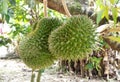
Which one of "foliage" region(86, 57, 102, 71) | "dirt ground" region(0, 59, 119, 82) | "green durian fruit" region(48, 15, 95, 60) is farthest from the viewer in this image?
"dirt ground" region(0, 59, 119, 82)

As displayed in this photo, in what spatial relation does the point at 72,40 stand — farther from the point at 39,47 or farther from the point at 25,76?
the point at 25,76

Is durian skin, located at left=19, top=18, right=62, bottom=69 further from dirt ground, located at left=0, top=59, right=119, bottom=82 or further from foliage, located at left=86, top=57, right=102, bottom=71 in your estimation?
dirt ground, located at left=0, top=59, right=119, bottom=82

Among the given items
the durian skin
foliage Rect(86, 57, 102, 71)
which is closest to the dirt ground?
foliage Rect(86, 57, 102, 71)

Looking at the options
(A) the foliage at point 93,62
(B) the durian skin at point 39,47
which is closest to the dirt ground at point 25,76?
(A) the foliage at point 93,62

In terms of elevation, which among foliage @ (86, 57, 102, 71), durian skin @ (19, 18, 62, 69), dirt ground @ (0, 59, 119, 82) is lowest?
dirt ground @ (0, 59, 119, 82)

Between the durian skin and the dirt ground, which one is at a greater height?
the durian skin

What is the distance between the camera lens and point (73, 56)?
0.76 meters

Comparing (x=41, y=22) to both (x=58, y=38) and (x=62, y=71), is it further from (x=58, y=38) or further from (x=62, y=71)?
(x=62, y=71)

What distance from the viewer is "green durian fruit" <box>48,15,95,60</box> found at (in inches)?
29.8

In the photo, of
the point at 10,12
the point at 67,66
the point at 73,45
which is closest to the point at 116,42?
the point at 73,45

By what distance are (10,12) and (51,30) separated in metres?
0.62

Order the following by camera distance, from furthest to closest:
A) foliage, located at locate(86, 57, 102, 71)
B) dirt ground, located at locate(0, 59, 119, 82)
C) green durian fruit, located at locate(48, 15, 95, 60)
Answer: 1. dirt ground, located at locate(0, 59, 119, 82)
2. foliage, located at locate(86, 57, 102, 71)
3. green durian fruit, located at locate(48, 15, 95, 60)

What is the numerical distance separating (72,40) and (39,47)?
0.11 meters

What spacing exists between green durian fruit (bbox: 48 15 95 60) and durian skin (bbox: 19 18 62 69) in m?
0.04
